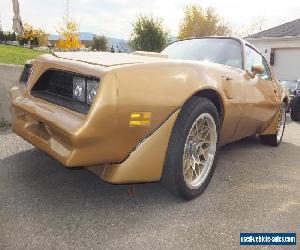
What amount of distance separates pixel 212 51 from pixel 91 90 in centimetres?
189

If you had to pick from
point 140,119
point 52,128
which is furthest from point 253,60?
point 52,128

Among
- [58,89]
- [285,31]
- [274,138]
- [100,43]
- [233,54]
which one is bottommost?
[274,138]

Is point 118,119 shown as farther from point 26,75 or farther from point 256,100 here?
point 256,100

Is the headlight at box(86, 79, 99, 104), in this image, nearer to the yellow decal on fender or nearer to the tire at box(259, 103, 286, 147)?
the yellow decal on fender

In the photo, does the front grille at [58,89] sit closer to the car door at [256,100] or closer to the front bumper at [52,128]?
the front bumper at [52,128]

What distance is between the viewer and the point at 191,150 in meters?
2.87

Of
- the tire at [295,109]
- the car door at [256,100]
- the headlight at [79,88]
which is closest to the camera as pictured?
the headlight at [79,88]

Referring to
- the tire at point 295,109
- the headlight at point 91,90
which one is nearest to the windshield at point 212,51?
the headlight at point 91,90

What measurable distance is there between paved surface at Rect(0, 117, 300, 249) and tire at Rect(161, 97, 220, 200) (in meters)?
0.15

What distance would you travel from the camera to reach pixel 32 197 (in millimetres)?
2621

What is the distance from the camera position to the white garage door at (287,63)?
20.6m

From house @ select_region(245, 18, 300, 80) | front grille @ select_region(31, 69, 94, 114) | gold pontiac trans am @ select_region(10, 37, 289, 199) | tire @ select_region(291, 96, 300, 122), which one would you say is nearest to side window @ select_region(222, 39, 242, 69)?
gold pontiac trans am @ select_region(10, 37, 289, 199)

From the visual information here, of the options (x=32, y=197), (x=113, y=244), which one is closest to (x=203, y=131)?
(x=113, y=244)

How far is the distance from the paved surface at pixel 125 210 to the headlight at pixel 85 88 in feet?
2.58
